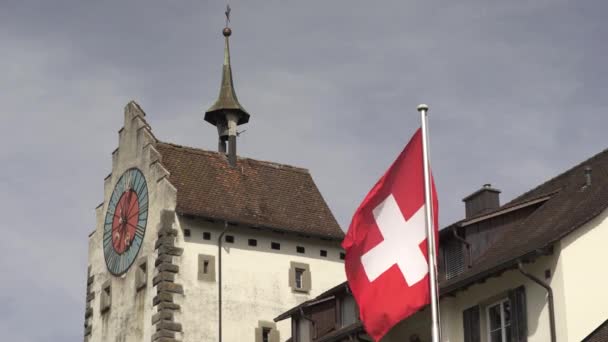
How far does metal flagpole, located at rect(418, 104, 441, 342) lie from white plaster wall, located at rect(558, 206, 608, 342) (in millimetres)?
7415

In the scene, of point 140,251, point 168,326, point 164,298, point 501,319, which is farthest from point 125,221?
point 501,319

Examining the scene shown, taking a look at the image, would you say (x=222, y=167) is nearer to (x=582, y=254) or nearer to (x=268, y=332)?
(x=268, y=332)

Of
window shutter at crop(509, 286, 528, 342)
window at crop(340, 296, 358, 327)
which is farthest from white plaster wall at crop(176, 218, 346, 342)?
window shutter at crop(509, 286, 528, 342)

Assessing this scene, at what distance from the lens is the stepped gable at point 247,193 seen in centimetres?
5991

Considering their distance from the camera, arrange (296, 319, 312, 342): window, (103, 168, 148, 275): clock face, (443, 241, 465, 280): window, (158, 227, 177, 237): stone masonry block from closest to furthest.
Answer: (443, 241, 465, 280): window
(296, 319, 312, 342): window
(158, 227, 177, 237): stone masonry block
(103, 168, 148, 275): clock face

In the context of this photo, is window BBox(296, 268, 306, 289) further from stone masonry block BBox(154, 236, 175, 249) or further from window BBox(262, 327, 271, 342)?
stone masonry block BBox(154, 236, 175, 249)

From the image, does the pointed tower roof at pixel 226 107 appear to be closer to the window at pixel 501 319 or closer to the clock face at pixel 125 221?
the clock face at pixel 125 221

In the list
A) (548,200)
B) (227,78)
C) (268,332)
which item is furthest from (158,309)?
(548,200)

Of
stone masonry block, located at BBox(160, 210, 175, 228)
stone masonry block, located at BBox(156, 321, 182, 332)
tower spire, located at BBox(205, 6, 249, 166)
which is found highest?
tower spire, located at BBox(205, 6, 249, 166)

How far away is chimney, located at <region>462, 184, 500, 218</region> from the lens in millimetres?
42188

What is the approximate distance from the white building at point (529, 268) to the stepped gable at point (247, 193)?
17862 mm

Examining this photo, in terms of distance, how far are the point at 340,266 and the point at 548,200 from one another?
23.5m

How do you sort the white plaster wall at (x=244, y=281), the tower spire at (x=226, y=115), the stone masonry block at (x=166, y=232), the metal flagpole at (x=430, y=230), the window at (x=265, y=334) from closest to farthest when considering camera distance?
the metal flagpole at (x=430, y=230) → the white plaster wall at (x=244, y=281) → the stone masonry block at (x=166, y=232) → the window at (x=265, y=334) → the tower spire at (x=226, y=115)

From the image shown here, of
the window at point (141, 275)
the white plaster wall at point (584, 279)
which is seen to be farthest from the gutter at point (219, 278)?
the white plaster wall at point (584, 279)
